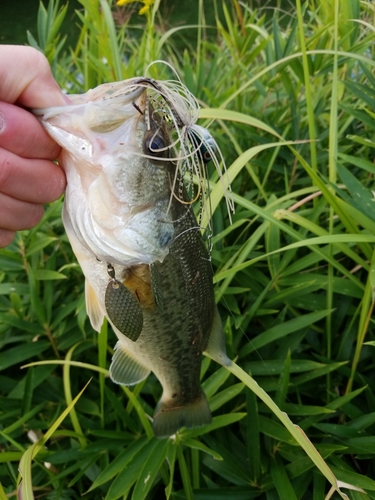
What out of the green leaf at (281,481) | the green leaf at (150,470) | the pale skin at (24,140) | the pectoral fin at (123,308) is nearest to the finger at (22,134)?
the pale skin at (24,140)

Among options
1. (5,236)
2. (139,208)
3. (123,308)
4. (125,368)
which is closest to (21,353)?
(125,368)

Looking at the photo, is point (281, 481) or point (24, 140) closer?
point (24, 140)

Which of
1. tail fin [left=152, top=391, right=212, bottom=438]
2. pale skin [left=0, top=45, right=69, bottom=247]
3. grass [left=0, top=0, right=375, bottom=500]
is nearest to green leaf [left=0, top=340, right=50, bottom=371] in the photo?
grass [left=0, top=0, right=375, bottom=500]

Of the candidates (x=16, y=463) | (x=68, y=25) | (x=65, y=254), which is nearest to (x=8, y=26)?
(x=68, y=25)

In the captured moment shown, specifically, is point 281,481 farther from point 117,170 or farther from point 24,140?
point 24,140

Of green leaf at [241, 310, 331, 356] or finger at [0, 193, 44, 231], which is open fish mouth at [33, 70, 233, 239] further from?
green leaf at [241, 310, 331, 356]

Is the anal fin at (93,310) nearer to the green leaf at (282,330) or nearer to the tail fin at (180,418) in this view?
the tail fin at (180,418)

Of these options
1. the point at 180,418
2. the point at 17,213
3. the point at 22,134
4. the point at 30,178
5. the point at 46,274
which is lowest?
the point at 180,418
